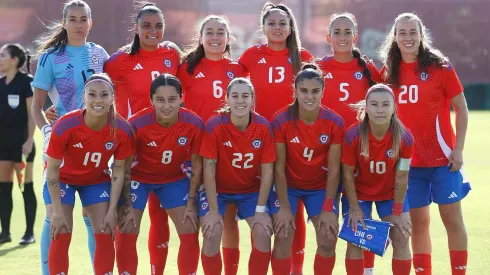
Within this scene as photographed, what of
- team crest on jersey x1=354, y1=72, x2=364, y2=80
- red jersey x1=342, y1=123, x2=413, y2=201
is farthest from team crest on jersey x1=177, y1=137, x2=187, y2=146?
team crest on jersey x1=354, y1=72, x2=364, y2=80

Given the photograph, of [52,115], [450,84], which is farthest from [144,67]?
[450,84]

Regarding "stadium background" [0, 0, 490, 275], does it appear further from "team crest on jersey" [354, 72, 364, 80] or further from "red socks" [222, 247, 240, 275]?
"red socks" [222, 247, 240, 275]

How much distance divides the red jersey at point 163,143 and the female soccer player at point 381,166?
101 centimetres

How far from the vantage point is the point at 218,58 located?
579cm

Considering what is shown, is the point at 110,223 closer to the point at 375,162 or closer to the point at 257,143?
the point at 257,143

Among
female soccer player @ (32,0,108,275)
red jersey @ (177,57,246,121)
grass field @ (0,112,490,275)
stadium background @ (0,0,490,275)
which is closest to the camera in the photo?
female soccer player @ (32,0,108,275)

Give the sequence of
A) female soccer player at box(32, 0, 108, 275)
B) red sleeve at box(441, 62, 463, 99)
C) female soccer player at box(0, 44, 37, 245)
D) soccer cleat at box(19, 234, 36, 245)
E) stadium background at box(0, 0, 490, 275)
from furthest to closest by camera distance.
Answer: stadium background at box(0, 0, 490, 275) → female soccer player at box(0, 44, 37, 245) → soccer cleat at box(19, 234, 36, 245) → female soccer player at box(32, 0, 108, 275) → red sleeve at box(441, 62, 463, 99)

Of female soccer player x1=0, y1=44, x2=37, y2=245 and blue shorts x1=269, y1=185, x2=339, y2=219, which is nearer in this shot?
blue shorts x1=269, y1=185, x2=339, y2=219

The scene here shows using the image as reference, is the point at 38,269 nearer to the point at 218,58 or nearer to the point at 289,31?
the point at 218,58

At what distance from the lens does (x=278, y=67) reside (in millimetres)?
→ 5773

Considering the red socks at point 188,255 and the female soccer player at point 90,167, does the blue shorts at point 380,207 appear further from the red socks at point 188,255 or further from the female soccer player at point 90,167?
the female soccer player at point 90,167

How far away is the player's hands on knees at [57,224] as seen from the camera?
504 cm

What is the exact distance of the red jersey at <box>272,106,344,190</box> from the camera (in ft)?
17.4

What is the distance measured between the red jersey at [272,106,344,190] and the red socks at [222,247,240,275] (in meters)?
0.70
